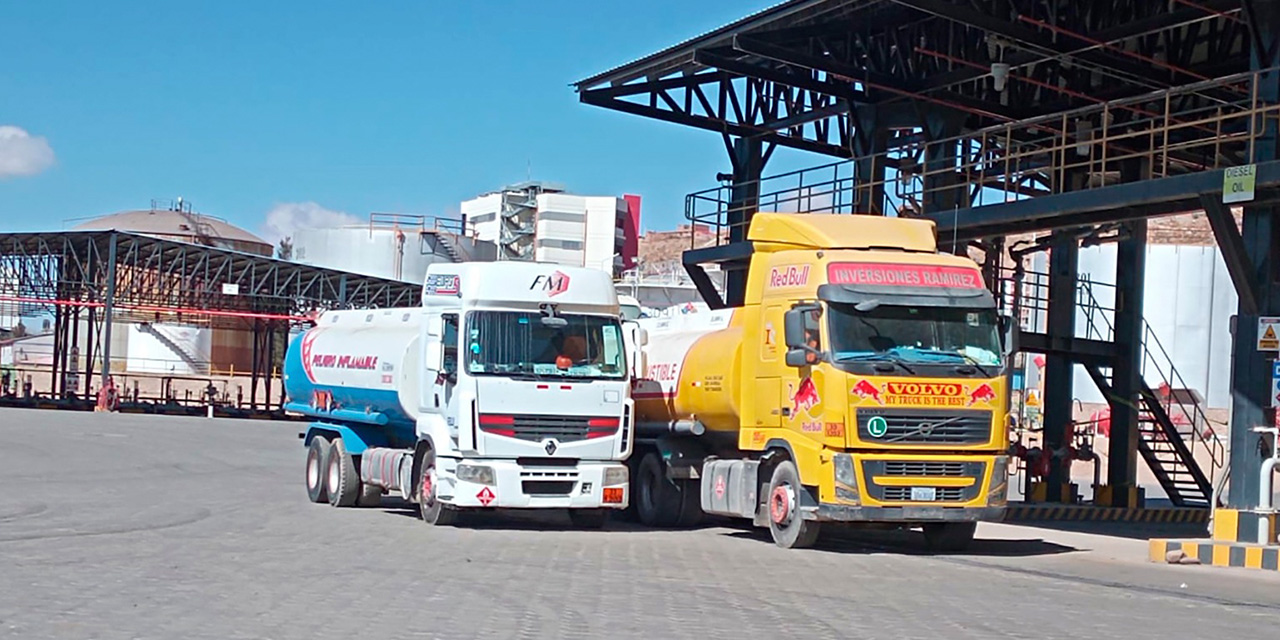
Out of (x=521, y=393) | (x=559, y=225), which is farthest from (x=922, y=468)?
(x=559, y=225)

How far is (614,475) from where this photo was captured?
18438mm

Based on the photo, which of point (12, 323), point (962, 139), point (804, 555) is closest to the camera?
point (804, 555)

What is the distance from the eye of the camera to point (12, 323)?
89.2 m

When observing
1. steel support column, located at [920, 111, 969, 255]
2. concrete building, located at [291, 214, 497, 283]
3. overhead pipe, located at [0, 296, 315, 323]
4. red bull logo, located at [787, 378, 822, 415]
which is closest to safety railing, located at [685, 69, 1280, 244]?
steel support column, located at [920, 111, 969, 255]

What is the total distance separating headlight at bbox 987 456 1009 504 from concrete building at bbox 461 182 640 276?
79.3m

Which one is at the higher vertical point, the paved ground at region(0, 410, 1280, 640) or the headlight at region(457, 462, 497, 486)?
the headlight at region(457, 462, 497, 486)

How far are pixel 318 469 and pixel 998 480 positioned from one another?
10760 millimetres

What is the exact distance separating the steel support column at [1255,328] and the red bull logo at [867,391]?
17.8 feet

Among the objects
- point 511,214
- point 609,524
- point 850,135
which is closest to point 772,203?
point 850,135

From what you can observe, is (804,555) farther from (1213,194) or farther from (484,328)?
(1213,194)

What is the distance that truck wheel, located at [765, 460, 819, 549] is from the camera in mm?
16438

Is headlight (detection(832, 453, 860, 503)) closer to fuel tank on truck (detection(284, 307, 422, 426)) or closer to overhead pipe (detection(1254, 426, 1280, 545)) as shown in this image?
overhead pipe (detection(1254, 426, 1280, 545))

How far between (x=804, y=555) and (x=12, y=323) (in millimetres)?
83432

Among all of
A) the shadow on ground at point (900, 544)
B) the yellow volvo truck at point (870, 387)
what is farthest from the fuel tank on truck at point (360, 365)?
the shadow on ground at point (900, 544)
